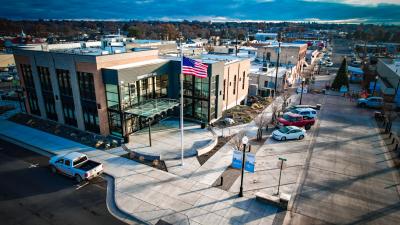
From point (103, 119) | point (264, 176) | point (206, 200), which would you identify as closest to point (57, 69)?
point (103, 119)

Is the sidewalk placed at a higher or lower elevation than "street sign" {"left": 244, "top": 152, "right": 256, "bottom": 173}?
lower

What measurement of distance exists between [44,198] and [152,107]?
12771 mm

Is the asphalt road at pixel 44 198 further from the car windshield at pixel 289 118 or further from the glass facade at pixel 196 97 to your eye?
the car windshield at pixel 289 118

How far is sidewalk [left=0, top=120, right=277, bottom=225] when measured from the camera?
599 inches

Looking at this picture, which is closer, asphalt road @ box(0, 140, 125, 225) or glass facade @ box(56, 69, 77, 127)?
asphalt road @ box(0, 140, 125, 225)

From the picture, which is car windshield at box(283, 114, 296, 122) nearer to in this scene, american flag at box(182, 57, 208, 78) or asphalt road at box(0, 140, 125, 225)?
american flag at box(182, 57, 208, 78)

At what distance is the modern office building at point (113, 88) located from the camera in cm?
2530

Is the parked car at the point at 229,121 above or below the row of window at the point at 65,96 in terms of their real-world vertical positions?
below

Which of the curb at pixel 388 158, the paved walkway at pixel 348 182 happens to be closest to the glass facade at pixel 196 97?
the paved walkway at pixel 348 182

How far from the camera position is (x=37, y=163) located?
2181 centimetres

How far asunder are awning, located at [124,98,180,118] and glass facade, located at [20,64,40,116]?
1503cm

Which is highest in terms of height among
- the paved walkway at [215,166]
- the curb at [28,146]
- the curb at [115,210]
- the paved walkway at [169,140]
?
the paved walkway at [169,140]

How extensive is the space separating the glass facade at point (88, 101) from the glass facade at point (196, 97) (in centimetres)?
1030

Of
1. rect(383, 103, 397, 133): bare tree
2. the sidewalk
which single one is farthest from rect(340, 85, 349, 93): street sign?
the sidewalk
